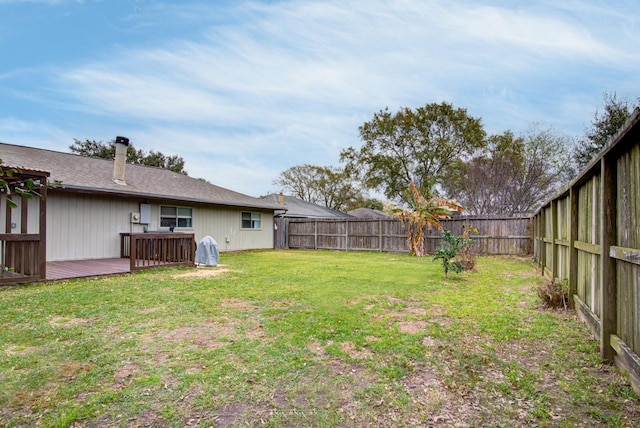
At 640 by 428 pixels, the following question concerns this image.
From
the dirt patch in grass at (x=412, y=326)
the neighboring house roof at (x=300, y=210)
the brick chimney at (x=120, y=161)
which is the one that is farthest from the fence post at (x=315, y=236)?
the dirt patch in grass at (x=412, y=326)

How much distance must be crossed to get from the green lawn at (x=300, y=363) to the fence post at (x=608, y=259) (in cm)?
29

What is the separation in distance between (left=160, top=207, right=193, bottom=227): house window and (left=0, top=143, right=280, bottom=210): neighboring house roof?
2.05 feet

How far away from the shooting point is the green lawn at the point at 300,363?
2332 millimetres

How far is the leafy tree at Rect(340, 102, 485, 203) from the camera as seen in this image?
25125 mm

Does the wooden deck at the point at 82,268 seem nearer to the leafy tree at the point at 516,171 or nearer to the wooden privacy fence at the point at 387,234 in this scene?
the wooden privacy fence at the point at 387,234

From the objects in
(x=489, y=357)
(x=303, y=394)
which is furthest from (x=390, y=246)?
(x=303, y=394)

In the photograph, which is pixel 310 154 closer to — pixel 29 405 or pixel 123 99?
pixel 123 99

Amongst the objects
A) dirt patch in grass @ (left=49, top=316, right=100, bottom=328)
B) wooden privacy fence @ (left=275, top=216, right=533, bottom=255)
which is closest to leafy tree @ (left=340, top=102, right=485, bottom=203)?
wooden privacy fence @ (left=275, top=216, right=533, bottom=255)

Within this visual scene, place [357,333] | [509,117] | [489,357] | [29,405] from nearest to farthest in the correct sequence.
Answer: [29,405], [489,357], [357,333], [509,117]

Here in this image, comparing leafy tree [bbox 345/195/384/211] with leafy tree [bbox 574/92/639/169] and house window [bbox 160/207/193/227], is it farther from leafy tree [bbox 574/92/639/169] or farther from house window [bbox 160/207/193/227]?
house window [bbox 160/207/193/227]

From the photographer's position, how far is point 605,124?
17.9 metres

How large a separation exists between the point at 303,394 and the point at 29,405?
6.17 ft

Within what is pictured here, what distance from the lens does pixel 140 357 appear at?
327cm

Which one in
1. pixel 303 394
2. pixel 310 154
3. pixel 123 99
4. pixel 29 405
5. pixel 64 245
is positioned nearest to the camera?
pixel 29 405
